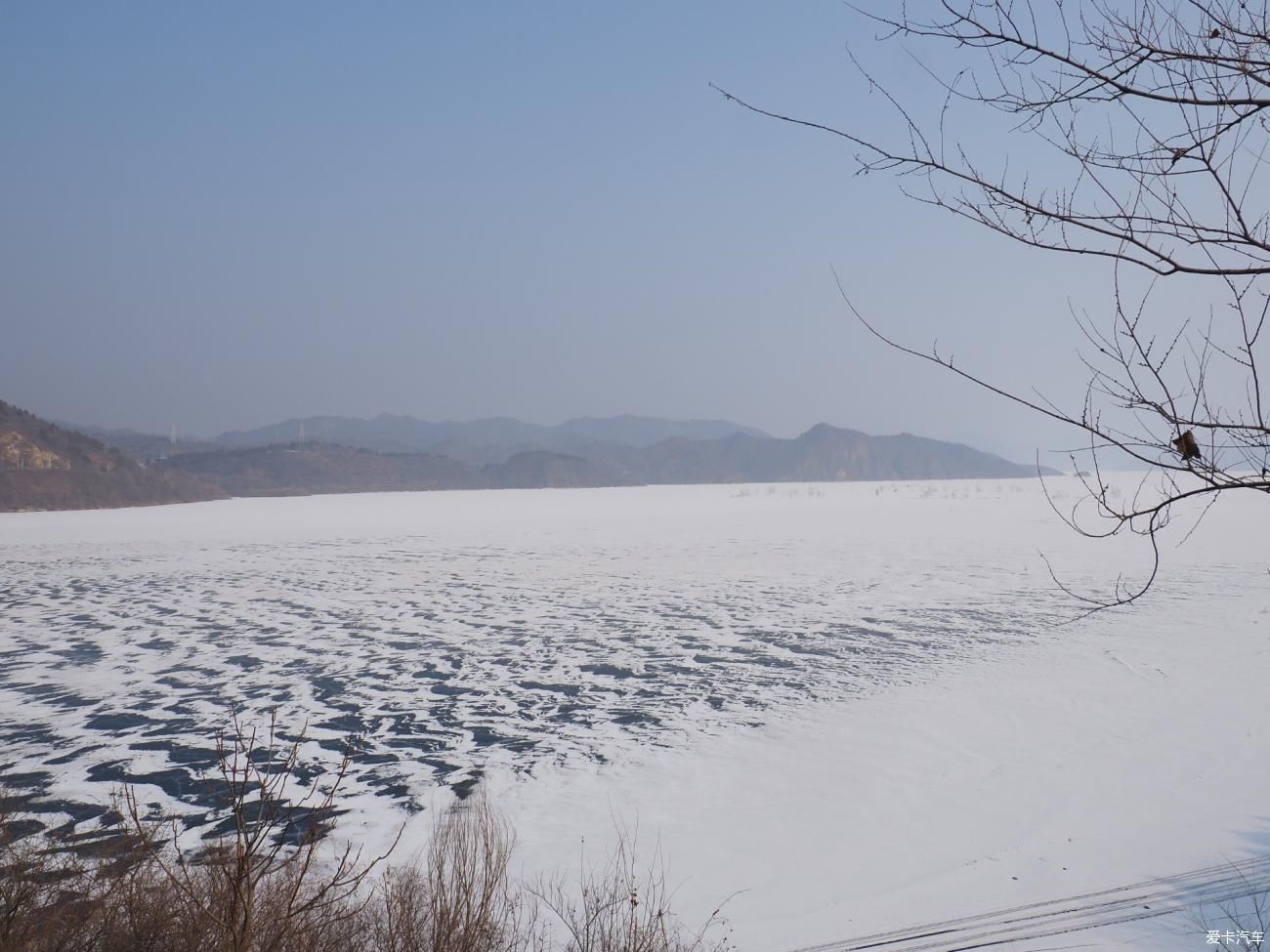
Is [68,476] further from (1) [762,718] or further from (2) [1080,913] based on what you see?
(2) [1080,913]

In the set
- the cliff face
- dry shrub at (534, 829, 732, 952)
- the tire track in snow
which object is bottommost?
the tire track in snow

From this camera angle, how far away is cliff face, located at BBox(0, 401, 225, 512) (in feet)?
155

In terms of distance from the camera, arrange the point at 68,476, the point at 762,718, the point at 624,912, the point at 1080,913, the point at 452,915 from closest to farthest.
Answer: the point at 452,915 < the point at 624,912 < the point at 1080,913 < the point at 762,718 < the point at 68,476

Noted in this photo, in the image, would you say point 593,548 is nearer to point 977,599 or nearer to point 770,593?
point 770,593

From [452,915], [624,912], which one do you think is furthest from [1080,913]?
[452,915]

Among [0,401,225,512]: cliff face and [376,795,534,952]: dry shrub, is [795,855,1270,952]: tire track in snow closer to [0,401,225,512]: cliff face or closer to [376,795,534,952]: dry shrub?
[376,795,534,952]: dry shrub

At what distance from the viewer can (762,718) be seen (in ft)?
24.8

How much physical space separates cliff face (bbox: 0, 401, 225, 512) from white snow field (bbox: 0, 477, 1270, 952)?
35291 millimetres

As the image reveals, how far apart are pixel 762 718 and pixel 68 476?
54.2 m

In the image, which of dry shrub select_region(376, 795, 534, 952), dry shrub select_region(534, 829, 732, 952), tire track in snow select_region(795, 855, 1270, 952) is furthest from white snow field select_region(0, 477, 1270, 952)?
dry shrub select_region(376, 795, 534, 952)

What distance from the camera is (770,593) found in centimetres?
1394

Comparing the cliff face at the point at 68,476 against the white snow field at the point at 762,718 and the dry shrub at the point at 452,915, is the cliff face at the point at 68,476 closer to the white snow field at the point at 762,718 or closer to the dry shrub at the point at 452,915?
the white snow field at the point at 762,718

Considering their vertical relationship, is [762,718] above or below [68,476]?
below

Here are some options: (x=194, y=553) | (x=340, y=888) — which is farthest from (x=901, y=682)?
(x=194, y=553)
